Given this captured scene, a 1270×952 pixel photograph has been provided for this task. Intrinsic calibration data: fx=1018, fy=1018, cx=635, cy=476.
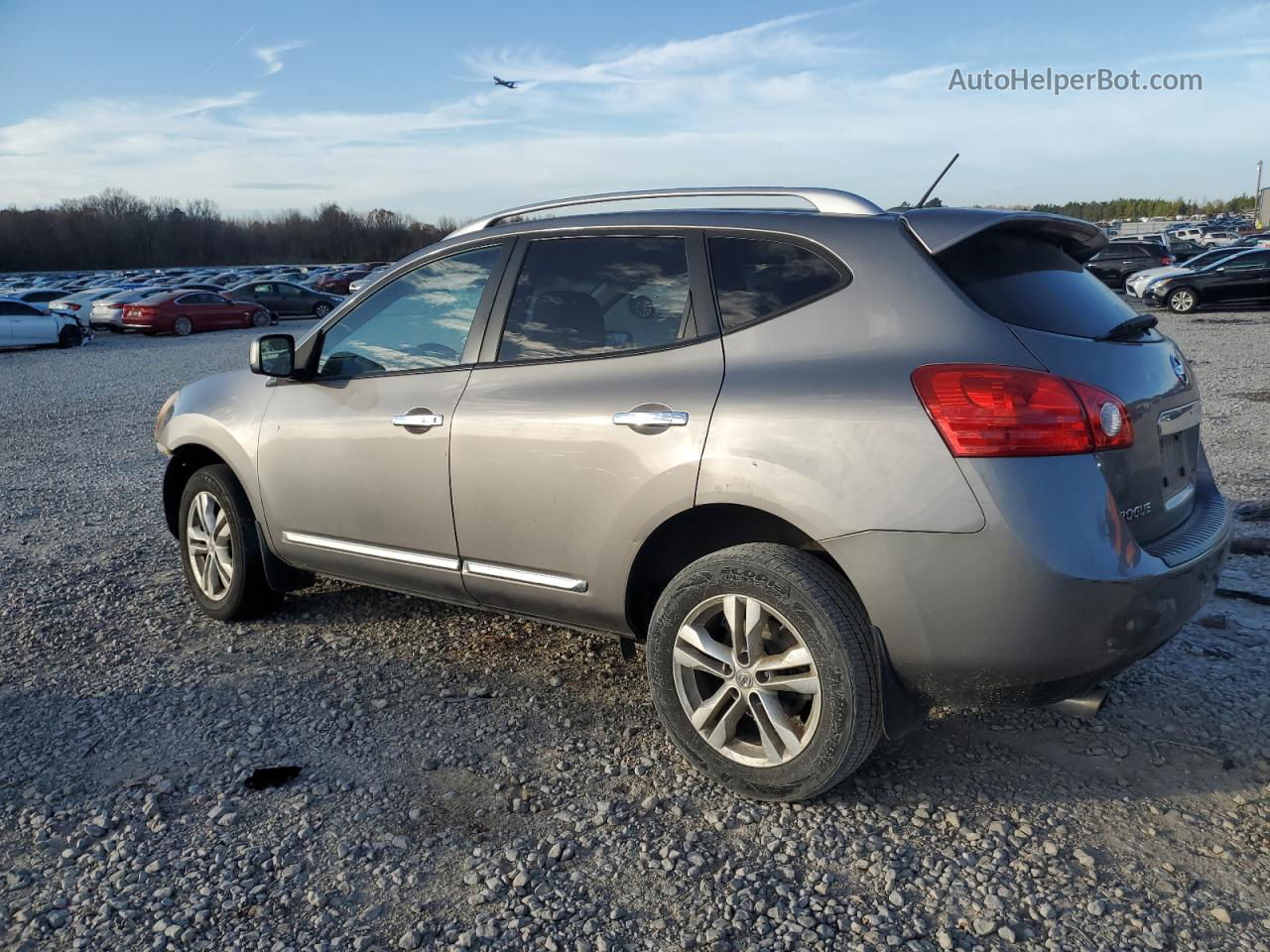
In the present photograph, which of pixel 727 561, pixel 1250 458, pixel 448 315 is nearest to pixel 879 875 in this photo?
pixel 727 561

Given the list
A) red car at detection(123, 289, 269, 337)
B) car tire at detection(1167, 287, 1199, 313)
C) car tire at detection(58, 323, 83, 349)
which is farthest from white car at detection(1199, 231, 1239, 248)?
car tire at detection(58, 323, 83, 349)

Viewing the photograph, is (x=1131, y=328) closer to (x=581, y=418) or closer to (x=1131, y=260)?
(x=581, y=418)

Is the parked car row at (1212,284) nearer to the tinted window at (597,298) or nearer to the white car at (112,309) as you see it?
the tinted window at (597,298)

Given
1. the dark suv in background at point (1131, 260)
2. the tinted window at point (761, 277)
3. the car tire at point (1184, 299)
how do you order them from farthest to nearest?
the dark suv in background at point (1131, 260) → the car tire at point (1184, 299) → the tinted window at point (761, 277)

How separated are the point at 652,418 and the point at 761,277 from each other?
58 centimetres

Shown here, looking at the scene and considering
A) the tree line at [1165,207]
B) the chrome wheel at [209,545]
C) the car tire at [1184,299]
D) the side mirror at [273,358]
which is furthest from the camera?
the tree line at [1165,207]

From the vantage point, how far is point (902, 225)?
3.13 meters

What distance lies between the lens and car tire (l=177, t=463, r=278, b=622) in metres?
4.77

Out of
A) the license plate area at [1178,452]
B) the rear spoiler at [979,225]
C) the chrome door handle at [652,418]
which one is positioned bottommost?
the license plate area at [1178,452]

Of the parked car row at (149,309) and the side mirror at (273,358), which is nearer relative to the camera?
the side mirror at (273,358)

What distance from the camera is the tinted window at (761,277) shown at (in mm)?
3188

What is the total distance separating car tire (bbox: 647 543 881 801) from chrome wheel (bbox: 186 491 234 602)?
2.52 metres

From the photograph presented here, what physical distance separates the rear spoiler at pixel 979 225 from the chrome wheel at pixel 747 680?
123 cm

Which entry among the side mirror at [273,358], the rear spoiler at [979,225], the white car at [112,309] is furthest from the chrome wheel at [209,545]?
the white car at [112,309]
